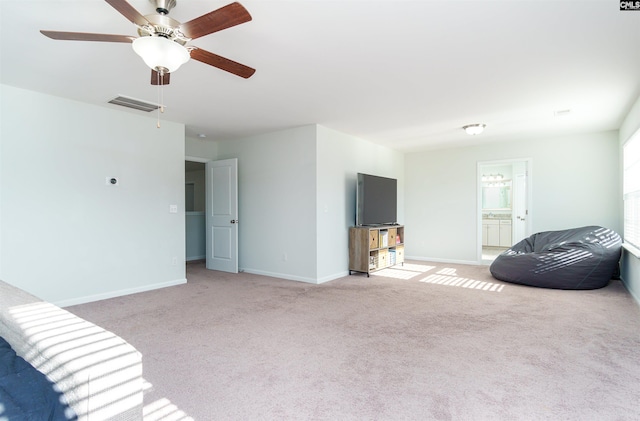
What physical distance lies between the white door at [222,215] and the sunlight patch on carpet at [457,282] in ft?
10.4

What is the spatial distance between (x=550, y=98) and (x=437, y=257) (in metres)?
3.92

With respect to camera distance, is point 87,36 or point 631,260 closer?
point 87,36

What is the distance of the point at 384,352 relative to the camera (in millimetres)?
2582

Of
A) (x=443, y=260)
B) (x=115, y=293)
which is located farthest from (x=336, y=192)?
(x=115, y=293)

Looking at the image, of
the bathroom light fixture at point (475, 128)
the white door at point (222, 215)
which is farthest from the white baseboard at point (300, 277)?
the bathroom light fixture at point (475, 128)

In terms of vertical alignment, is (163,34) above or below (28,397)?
above

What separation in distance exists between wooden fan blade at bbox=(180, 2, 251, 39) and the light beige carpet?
2.09 m

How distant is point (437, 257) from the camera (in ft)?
23.1

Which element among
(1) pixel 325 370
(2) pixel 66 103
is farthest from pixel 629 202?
(2) pixel 66 103

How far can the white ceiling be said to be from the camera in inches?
85.3

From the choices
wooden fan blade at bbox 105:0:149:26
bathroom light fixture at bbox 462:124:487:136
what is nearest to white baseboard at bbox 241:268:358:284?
bathroom light fixture at bbox 462:124:487:136

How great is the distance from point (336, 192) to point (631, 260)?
3.93 m

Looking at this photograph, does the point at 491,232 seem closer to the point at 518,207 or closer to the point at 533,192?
the point at 518,207

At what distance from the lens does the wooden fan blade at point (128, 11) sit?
164 centimetres
